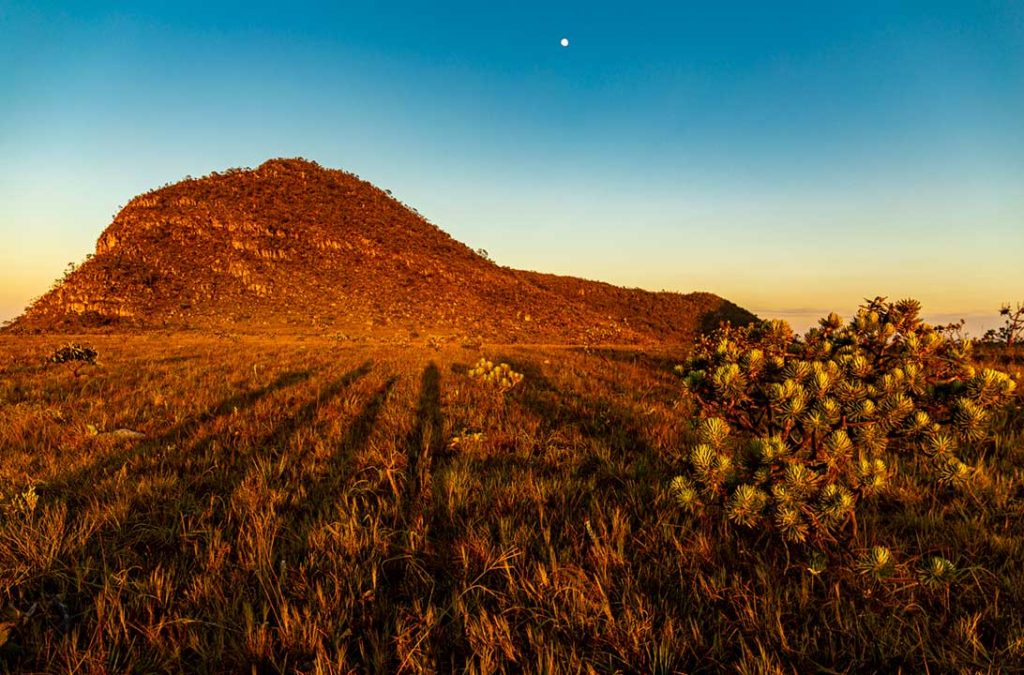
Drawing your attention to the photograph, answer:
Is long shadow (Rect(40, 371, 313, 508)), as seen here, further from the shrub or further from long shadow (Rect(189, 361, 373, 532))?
the shrub

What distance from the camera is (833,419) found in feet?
7.22

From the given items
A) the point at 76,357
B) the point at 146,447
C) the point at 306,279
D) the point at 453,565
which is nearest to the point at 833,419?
the point at 453,565

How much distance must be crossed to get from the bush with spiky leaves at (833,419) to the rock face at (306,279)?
25.8m

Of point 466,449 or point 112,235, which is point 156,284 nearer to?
point 112,235

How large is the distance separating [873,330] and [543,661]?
277cm

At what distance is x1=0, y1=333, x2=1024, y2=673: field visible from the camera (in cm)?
172

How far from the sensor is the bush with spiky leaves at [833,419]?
2125 mm

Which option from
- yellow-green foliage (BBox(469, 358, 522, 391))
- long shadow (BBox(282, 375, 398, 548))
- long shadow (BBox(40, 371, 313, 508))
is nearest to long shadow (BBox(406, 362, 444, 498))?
long shadow (BBox(282, 375, 398, 548))

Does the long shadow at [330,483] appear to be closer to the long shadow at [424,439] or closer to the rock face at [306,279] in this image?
the long shadow at [424,439]

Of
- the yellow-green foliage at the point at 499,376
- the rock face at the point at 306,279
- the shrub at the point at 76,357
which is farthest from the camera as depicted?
the rock face at the point at 306,279

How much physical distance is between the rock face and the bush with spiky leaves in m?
25.8

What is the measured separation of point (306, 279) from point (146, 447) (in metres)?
36.2

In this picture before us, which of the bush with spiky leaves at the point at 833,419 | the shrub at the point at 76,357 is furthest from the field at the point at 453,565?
the shrub at the point at 76,357

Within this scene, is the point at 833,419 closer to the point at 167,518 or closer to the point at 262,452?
the point at 167,518
